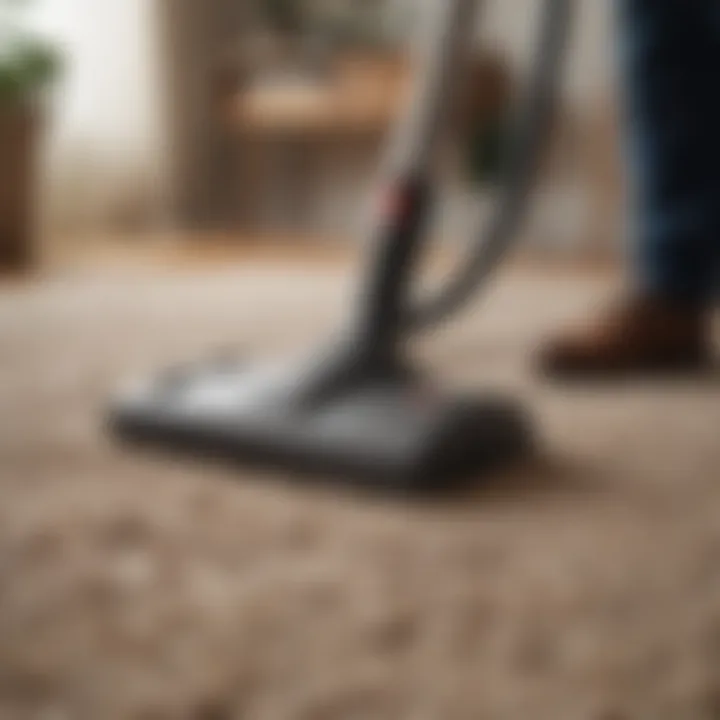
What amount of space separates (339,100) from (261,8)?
419mm

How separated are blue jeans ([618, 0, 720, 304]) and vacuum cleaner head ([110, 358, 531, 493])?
0.41m

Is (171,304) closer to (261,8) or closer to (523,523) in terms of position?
(523,523)

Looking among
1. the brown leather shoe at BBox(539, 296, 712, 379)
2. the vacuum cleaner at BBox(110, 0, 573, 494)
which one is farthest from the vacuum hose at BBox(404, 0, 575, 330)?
the brown leather shoe at BBox(539, 296, 712, 379)

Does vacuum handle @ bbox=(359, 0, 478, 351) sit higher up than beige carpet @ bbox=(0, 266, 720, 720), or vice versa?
vacuum handle @ bbox=(359, 0, 478, 351)

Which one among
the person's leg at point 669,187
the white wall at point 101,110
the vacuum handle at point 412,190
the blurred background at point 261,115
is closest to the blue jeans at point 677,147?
the person's leg at point 669,187

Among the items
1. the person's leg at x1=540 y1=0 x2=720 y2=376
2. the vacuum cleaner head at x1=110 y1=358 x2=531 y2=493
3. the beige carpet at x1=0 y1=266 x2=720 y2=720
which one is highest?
the person's leg at x1=540 y1=0 x2=720 y2=376

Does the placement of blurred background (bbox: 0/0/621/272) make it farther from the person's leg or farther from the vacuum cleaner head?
the vacuum cleaner head

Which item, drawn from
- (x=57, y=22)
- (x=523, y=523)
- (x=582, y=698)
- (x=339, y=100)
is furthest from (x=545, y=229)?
(x=582, y=698)

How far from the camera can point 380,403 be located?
956 millimetres

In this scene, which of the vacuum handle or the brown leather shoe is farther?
the brown leather shoe

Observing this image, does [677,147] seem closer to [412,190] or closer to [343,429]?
[412,190]

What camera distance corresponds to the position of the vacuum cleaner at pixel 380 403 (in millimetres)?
911

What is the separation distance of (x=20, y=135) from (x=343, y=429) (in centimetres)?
143

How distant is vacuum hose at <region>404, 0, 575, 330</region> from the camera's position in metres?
1.09
